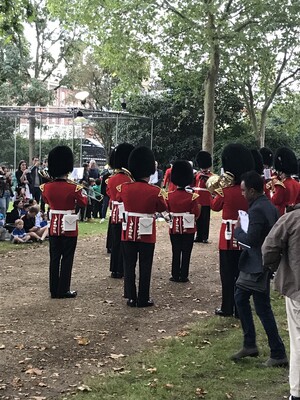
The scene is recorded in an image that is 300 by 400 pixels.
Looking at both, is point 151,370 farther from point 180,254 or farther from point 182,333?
point 180,254

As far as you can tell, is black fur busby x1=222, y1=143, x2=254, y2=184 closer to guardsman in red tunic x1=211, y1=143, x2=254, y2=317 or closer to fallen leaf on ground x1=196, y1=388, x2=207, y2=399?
guardsman in red tunic x1=211, y1=143, x2=254, y2=317

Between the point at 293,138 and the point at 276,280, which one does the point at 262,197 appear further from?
the point at 293,138

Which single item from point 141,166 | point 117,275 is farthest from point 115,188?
point 141,166

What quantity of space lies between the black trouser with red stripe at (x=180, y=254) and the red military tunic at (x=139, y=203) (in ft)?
5.86

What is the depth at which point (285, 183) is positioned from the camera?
10.2 meters

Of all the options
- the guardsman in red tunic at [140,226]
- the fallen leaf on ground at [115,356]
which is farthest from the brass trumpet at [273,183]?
the fallen leaf on ground at [115,356]

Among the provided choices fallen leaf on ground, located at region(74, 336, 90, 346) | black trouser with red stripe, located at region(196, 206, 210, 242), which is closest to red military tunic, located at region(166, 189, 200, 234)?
fallen leaf on ground, located at region(74, 336, 90, 346)

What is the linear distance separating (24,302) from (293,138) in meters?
28.1

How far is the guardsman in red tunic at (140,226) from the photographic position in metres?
8.19

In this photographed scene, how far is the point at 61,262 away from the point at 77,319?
1231 millimetres

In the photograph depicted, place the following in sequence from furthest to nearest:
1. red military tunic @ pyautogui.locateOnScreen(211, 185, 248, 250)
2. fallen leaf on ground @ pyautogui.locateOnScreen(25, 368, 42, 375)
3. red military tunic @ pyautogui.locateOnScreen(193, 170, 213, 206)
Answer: red military tunic @ pyautogui.locateOnScreen(193, 170, 213, 206) → red military tunic @ pyautogui.locateOnScreen(211, 185, 248, 250) → fallen leaf on ground @ pyautogui.locateOnScreen(25, 368, 42, 375)

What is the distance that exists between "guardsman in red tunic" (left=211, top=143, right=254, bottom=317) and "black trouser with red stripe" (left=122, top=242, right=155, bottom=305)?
108 cm

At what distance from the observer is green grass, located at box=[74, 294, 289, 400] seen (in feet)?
17.0

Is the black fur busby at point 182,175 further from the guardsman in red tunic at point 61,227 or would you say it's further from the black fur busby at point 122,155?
the guardsman in red tunic at point 61,227
